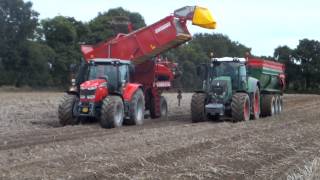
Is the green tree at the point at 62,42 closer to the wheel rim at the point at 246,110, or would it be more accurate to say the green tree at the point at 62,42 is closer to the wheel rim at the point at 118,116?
the wheel rim at the point at 246,110

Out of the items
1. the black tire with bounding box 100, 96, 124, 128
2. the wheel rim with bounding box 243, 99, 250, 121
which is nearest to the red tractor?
the black tire with bounding box 100, 96, 124, 128

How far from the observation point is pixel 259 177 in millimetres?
9969

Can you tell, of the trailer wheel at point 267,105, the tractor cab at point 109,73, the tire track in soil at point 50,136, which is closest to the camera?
the tire track in soil at point 50,136

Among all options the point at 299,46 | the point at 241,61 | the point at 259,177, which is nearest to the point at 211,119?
the point at 241,61

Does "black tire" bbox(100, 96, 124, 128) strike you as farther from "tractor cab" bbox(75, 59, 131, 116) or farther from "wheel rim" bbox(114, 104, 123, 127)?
"tractor cab" bbox(75, 59, 131, 116)

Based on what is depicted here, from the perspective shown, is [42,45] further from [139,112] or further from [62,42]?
[139,112]

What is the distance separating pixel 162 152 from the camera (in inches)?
482

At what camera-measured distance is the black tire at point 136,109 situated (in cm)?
2031

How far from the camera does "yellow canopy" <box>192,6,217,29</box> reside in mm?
21938

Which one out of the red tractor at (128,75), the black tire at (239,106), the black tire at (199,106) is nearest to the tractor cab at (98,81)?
the red tractor at (128,75)

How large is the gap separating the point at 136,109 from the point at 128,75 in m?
1.12

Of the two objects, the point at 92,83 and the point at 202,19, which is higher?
the point at 202,19

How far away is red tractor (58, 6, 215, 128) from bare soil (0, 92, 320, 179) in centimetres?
80

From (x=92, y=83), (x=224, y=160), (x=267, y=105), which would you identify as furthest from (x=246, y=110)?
(x=224, y=160)
